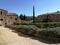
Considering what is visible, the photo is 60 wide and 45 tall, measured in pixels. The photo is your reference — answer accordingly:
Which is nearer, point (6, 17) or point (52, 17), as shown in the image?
point (52, 17)

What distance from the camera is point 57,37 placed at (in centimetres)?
1360

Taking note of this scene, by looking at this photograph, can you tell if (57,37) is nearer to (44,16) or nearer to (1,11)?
(44,16)

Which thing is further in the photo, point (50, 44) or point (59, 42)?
point (59, 42)

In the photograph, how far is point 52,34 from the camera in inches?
558

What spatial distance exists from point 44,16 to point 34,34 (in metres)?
19.6

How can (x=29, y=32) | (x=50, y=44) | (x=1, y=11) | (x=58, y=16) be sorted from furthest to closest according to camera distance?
(x=1, y=11) → (x=58, y=16) → (x=29, y=32) → (x=50, y=44)

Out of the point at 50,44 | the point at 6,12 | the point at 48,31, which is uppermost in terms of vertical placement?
the point at 6,12

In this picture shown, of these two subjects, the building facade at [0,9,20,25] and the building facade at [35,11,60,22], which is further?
the building facade at [0,9,20,25]

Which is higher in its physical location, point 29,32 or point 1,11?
point 1,11

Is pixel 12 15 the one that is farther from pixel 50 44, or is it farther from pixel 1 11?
pixel 50 44

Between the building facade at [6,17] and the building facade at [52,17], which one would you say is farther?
the building facade at [6,17]

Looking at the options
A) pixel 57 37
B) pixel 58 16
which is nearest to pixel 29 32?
pixel 57 37

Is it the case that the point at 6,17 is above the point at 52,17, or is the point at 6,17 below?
above

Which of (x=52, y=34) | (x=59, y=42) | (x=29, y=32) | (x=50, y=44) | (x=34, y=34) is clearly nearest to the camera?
(x=50, y=44)
